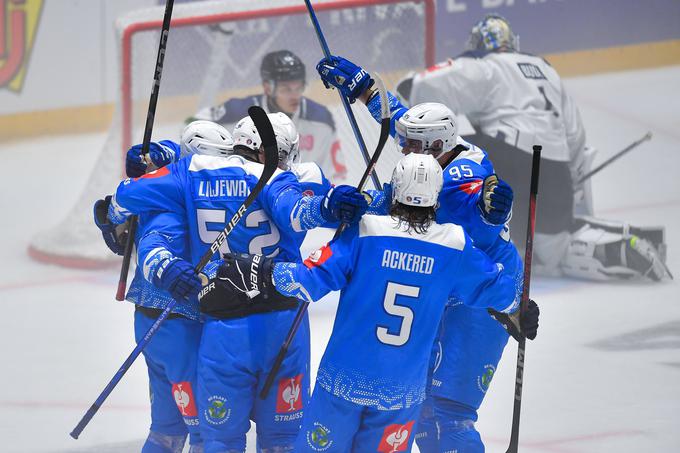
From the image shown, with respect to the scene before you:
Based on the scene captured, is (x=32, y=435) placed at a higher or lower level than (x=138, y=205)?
lower

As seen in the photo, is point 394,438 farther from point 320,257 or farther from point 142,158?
point 142,158

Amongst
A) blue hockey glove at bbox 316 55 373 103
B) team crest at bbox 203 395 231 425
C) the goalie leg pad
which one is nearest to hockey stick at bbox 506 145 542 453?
blue hockey glove at bbox 316 55 373 103

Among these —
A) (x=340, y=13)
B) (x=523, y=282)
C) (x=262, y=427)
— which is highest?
(x=340, y=13)

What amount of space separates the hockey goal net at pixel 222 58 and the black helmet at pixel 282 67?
0.61m

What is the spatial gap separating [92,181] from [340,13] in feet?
5.75

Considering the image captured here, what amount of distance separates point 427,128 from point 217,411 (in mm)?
1044

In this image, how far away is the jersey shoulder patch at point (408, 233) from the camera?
341 cm

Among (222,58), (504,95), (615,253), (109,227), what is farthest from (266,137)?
(222,58)

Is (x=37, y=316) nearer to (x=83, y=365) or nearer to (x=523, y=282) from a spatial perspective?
(x=83, y=365)

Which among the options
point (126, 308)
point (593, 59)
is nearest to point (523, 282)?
point (126, 308)

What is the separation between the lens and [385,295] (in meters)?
3.44

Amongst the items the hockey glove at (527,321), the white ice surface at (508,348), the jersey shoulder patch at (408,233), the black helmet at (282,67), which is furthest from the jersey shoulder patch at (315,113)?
the jersey shoulder patch at (408,233)

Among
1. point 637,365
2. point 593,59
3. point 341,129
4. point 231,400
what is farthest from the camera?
point 593,59

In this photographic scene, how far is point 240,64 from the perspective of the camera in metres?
7.85
